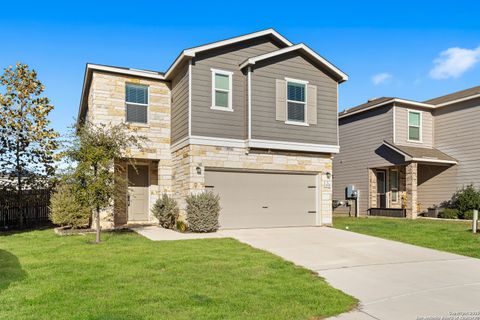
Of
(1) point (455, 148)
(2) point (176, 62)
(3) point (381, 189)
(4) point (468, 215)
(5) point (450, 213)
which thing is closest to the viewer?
(2) point (176, 62)

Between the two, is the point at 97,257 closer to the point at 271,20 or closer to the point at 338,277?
the point at 338,277

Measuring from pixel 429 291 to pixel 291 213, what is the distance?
29.0ft

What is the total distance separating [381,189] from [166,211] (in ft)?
43.0

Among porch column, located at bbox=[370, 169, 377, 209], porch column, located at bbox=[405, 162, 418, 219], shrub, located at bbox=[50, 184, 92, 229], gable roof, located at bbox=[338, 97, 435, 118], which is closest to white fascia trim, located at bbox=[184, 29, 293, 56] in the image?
shrub, located at bbox=[50, 184, 92, 229]

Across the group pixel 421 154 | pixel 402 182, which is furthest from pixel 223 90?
pixel 402 182

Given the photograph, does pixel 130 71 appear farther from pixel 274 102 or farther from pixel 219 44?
pixel 274 102

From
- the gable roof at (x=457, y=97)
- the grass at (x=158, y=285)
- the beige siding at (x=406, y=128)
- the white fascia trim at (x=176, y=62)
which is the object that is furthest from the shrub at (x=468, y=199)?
the white fascia trim at (x=176, y=62)

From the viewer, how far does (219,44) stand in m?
14.1

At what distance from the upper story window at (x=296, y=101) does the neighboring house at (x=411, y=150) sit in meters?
6.87

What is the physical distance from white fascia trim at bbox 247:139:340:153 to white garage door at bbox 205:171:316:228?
1.10 metres

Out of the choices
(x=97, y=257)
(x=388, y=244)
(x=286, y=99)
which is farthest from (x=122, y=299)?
(x=286, y=99)

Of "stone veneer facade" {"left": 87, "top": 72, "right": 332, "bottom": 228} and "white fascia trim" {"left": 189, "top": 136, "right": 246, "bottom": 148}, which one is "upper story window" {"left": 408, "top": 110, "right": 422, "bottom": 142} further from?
"white fascia trim" {"left": 189, "top": 136, "right": 246, "bottom": 148}

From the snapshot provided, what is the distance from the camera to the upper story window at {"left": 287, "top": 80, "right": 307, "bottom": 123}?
14984mm

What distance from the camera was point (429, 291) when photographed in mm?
6395
